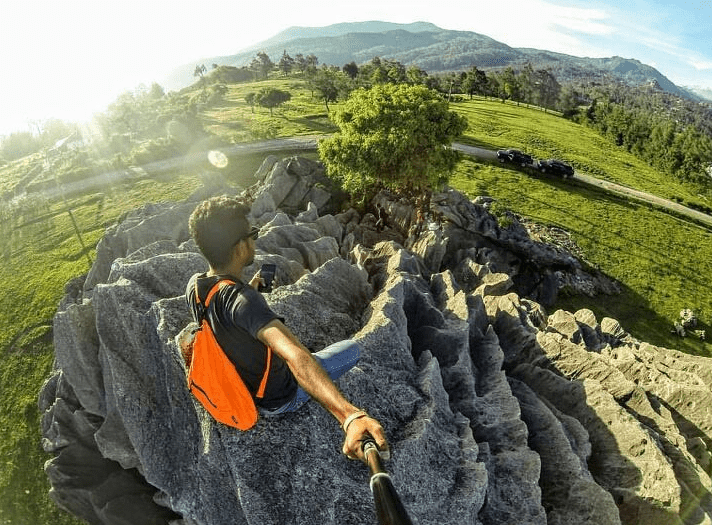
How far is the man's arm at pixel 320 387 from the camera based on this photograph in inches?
162

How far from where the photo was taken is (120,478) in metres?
14.9

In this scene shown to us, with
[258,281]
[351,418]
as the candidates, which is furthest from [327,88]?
[351,418]

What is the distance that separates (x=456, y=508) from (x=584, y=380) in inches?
321

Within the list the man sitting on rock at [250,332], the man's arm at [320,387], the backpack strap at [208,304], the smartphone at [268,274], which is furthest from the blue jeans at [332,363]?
the man's arm at [320,387]

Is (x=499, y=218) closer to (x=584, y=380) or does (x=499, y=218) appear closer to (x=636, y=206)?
(x=584, y=380)

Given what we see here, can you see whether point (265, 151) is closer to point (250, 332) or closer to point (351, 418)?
point (250, 332)

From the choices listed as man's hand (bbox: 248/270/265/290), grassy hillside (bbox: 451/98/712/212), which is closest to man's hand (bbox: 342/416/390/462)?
man's hand (bbox: 248/270/265/290)

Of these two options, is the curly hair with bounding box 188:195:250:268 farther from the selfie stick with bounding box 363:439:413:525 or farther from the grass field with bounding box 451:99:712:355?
the grass field with bounding box 451:99:712:355

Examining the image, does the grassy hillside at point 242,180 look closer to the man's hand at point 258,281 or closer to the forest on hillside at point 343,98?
the forest on hillside at point 343,98

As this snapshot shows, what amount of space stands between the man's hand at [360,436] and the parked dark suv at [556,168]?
7385 centimetres

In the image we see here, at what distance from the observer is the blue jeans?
Result: 8.49 metres

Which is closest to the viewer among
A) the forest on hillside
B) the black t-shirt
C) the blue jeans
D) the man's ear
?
the black t-shirt

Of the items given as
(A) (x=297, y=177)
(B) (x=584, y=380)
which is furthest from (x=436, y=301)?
(A) (x=297, y=177)

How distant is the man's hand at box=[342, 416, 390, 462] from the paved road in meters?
65.0
